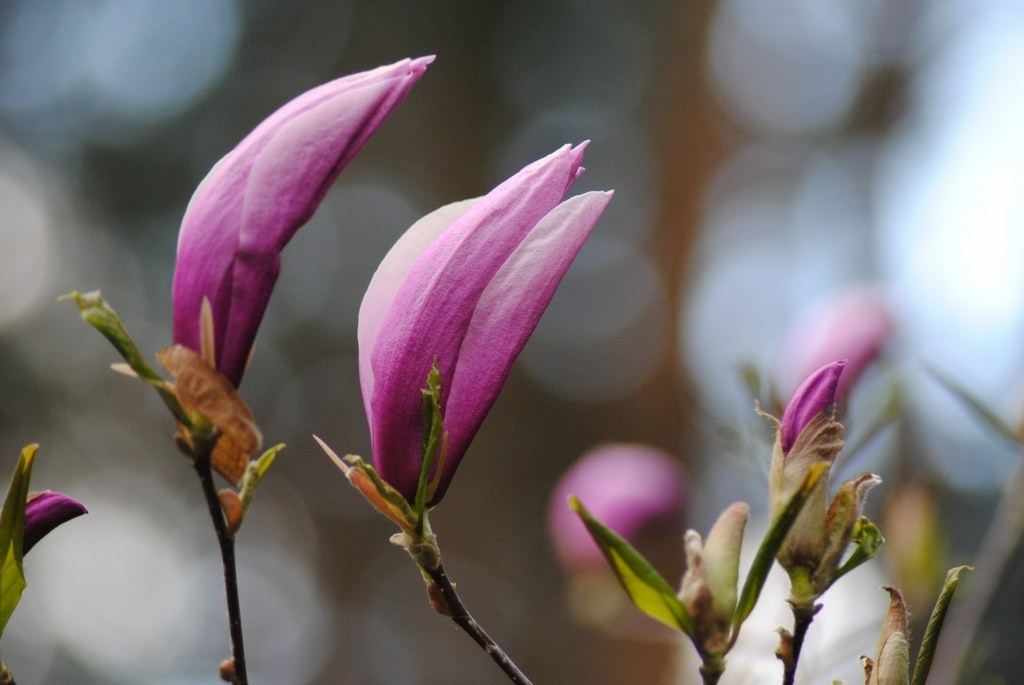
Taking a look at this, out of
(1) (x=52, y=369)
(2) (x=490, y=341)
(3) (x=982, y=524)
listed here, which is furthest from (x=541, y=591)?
(1) (x=52, y=369)

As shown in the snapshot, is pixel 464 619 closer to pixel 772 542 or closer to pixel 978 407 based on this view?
pixel 772 542

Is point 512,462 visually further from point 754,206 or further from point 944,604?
point 944,604

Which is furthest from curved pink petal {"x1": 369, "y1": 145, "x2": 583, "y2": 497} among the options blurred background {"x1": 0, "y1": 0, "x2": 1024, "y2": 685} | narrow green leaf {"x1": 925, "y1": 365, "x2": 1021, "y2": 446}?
blurred background {"x1": 0, "y1": 0, "x2": 1024, "y2": 685}

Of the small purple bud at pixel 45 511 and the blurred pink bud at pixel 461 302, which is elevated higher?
the blurred pink bud at pixel 461 302

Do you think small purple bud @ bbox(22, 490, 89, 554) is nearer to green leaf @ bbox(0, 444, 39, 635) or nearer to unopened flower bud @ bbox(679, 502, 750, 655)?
green leaf @ bbox(0, 444, 39, 635)

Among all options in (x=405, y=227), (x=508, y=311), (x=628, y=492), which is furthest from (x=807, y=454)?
(x=405, y=227)

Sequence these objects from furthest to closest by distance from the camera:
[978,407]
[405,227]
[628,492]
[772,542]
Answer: [405,227] → [628,492] → [978,407] → [772,542]

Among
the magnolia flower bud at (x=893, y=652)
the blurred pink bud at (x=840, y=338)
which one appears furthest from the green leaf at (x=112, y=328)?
the blurred pink bud at (x=840, y=338)

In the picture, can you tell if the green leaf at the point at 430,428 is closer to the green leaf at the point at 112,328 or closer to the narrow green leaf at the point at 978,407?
the green leaf at the point at 112,328
